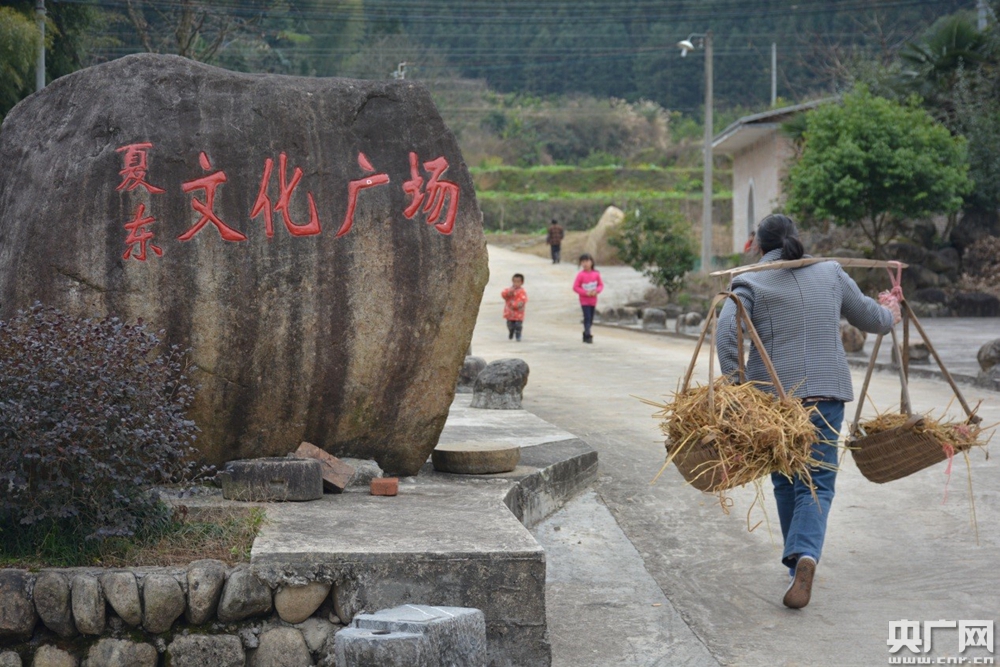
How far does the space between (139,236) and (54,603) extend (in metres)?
2.13

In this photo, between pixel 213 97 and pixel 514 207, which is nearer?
pixel 213 97

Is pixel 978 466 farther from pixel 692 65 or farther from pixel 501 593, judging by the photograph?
pixel 692 65

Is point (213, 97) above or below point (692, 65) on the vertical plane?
below

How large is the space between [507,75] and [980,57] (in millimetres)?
41014

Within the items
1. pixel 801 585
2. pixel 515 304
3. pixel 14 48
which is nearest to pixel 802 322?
pixel 801 585

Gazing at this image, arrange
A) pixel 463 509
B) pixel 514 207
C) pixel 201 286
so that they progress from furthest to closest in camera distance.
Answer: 1. pixel 514 207
2. pixel 201 286
3. pixel 463 509

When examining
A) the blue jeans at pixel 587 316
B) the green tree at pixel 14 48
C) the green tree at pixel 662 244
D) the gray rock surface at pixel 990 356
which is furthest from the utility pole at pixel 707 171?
the green tree at pixel 14 48

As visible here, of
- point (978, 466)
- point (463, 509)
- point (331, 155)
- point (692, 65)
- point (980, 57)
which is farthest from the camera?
point (692, 65)

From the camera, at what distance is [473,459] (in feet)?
22.0

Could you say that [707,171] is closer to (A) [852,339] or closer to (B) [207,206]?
(A) [852,339]

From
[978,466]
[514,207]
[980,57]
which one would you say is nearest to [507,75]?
[514,207]

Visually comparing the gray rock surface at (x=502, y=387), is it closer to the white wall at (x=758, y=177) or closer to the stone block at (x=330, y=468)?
the stone block at (x=330, y=468)

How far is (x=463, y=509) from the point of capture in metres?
5.59

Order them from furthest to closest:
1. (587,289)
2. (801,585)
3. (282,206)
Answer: (587,289), (282,206), (801,585)
